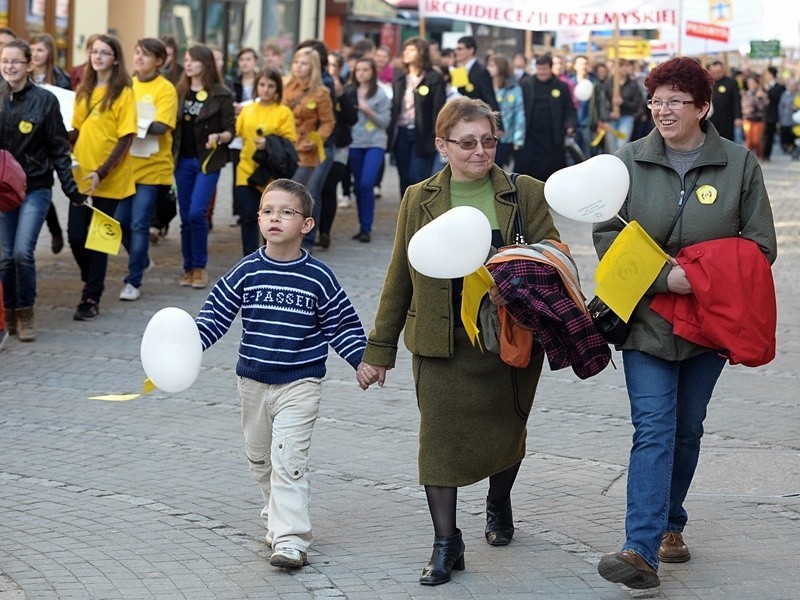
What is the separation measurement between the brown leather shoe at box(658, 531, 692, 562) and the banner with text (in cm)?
1555

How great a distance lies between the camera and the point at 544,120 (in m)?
18.2

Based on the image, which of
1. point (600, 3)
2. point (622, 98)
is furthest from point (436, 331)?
point (622, 98)

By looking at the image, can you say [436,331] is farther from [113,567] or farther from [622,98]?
[622,98]

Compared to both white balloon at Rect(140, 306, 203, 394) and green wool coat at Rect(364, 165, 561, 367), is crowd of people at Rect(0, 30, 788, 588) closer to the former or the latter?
green wool coat at Rect(364, 165, 561, 367)

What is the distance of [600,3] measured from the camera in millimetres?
20891

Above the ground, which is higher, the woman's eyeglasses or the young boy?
the woman's eyeglasses

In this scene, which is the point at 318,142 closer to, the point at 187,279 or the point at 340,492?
the point at 187,279

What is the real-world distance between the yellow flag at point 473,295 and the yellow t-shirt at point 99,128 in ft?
20.0

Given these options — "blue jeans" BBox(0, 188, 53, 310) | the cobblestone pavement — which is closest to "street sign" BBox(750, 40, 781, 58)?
the cobblestone pavement

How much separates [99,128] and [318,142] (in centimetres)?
322

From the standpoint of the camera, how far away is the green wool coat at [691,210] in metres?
5.17

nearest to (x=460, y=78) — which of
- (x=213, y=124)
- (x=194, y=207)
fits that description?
(x=213, y=124)

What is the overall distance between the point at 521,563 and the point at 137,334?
5462 millimetres

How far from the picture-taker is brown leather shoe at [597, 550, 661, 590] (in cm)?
497
